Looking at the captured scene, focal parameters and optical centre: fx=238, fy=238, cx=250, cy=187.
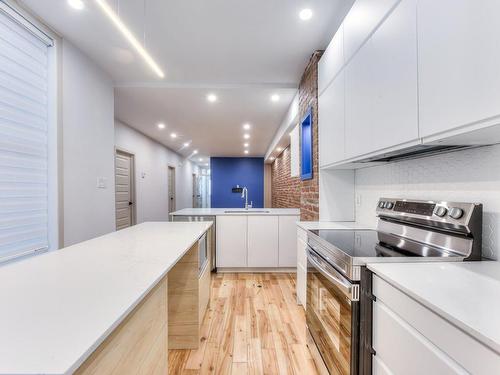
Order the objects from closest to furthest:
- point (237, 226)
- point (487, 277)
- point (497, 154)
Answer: point (487, 277) < point (497, 154) < point (237, 226)

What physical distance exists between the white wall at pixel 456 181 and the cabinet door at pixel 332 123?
1.31ft

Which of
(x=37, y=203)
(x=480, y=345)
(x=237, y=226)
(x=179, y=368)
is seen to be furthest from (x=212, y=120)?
(x=480, y=345)

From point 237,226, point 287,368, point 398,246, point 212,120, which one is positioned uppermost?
point 212,120

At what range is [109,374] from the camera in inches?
28.0

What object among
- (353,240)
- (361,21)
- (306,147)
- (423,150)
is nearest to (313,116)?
(306,147)

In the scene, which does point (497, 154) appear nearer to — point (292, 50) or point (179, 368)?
point (292, 50)

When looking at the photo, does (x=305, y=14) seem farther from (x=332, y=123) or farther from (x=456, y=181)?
(x=456, y=181)

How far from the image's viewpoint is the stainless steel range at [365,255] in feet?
3.61

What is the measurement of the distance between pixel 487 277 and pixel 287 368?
1381mm

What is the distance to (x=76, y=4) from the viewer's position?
190cm

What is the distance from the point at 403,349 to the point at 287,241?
265 cm

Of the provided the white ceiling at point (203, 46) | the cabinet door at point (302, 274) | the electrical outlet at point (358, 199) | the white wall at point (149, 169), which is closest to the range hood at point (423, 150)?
the electrical outlet at point (358, 199)

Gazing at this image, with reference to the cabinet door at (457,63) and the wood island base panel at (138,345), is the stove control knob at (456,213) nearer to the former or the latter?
the cabinet door at (457,63)

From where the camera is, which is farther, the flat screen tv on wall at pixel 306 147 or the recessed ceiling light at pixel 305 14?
the flat screen tv on wall at pixel 306 147
